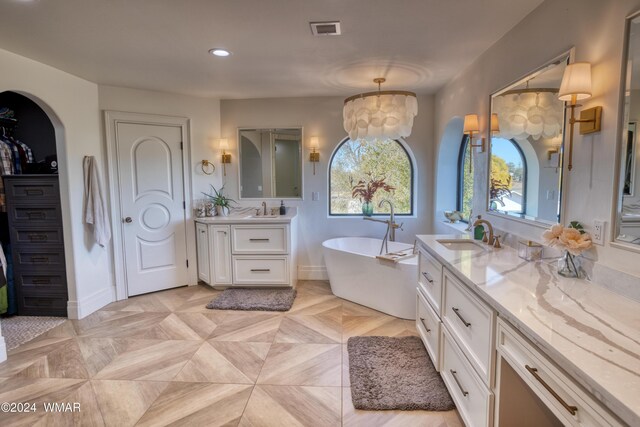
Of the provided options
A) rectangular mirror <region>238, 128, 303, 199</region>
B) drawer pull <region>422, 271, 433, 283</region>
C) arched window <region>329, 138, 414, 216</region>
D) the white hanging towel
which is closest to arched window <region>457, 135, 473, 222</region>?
arched window <region>329, 138, 414, 216</region>

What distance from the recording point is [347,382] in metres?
2.28

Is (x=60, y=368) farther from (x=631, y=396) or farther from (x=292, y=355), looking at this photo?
(x=631, y=396)

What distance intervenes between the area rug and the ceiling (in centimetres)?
237

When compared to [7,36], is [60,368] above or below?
below

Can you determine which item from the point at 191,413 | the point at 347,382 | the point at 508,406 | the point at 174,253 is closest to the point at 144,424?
the point at 191,413

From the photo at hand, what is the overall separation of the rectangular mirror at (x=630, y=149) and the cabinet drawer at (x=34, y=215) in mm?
4211

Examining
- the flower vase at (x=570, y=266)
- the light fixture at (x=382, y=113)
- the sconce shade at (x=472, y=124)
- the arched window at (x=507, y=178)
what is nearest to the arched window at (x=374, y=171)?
the light fixture at (x=382, y=113)

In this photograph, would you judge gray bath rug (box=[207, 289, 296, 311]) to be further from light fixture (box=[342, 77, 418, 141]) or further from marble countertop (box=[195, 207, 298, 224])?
light fixture (box=[342, 77, 418, 141])

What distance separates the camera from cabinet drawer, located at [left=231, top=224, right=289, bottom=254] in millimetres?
3988

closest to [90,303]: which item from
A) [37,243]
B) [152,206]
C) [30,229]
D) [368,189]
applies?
[37,243]

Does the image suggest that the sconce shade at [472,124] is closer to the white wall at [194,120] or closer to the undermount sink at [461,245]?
the undermount sink at [461,245]

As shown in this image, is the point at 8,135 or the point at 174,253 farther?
the point at 174,253

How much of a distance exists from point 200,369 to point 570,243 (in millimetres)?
2406

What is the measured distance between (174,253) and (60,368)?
1824mm
